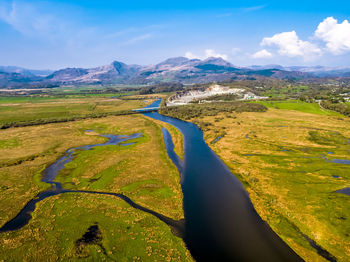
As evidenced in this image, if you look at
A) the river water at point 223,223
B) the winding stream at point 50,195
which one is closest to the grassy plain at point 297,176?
the river water at point 223,223

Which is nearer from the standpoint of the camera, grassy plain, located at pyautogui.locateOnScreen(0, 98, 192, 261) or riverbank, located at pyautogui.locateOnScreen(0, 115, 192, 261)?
grassy plain, located at pyautogui.locateOnScreen(0, 98, 192, 261)

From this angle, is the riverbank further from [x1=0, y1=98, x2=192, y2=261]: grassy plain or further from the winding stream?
the winding stream

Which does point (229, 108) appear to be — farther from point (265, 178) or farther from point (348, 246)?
point (348, 246)

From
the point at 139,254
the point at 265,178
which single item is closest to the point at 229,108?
the point at 265,178

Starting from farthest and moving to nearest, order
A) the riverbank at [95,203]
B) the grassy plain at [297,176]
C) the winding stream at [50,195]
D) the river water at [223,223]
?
1. the winding stream at [50,195]
2. the grassy plain at [297,176]
3. the river water at [223,223]
4. the riverbank at [95,203]

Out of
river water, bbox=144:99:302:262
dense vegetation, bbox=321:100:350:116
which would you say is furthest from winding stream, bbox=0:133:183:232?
dense vegetation, bbox=321:100:350:116

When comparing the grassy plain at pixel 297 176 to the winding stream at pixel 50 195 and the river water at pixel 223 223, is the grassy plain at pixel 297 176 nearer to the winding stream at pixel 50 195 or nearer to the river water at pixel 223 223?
the river water at pixel 223 223
